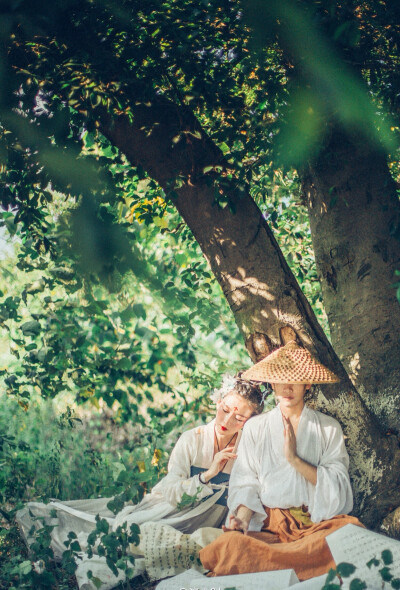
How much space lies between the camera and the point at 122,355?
4602 millimetres

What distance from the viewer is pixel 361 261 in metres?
3.94

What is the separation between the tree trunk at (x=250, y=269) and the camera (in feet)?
11.5

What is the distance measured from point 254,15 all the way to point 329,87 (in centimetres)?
69

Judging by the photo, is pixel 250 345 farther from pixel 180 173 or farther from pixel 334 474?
pixel 180 173

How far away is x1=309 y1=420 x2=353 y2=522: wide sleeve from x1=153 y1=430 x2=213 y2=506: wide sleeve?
0.80 meters

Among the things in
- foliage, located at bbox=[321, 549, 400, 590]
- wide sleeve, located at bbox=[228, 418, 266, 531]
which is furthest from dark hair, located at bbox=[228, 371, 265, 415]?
foliage, located at bbox=[321, 549, 400, 590]

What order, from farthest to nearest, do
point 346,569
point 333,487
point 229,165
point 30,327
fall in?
point 30,327 < point 229,165 < point 333,487 < point 346,569

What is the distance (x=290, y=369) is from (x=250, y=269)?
70 centimetres

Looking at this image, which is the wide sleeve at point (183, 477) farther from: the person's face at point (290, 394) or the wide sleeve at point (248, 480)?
the person's face at point (290, 394)

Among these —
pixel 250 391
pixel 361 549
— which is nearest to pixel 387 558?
pixel 361 549

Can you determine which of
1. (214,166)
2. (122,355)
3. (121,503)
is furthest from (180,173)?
(121,503)

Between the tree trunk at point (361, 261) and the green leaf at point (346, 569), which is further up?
the tree trunk at point (361, 261)

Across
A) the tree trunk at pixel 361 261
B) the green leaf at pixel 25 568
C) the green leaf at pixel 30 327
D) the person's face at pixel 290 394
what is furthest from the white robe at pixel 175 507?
the green leaf at pixel 30 327

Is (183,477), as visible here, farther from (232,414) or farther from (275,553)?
(275,553)
